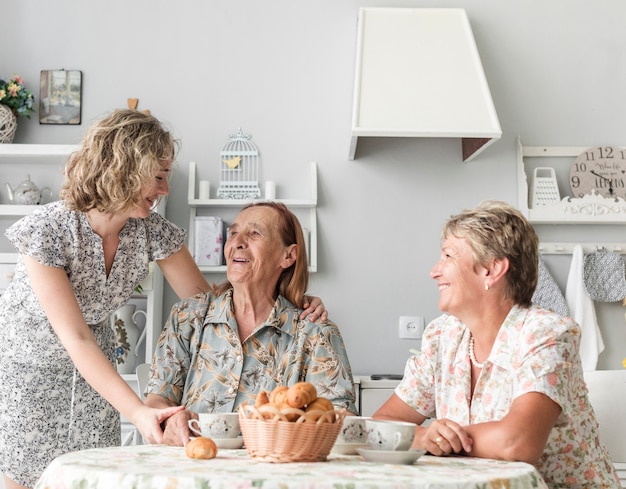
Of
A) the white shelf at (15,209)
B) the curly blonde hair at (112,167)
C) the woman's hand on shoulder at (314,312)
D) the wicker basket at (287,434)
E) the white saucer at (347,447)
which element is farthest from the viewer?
the white shelf at (15,209)

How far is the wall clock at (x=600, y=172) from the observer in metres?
3.49

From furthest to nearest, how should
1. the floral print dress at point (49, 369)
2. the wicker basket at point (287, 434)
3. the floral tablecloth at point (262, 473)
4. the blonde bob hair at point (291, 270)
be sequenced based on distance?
the blonde bob hair at point (291, 270) → the floral print dress at point (49, 369) → the wicker basket at point (287, 434) → the floral tablecloth at point (262, 473)

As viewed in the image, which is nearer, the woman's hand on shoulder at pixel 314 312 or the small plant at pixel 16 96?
the woman's hand on shoulder at pixel 314 312

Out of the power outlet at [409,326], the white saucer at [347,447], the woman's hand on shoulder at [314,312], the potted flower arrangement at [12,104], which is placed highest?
the potted flower arrangement at [12,104]

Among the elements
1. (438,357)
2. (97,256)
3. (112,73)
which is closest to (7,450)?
(97,256)

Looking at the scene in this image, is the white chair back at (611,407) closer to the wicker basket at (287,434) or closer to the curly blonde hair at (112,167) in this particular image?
the wicker basket at (287,434)

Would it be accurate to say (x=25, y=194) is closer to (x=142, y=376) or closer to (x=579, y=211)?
(x=142, y=376)

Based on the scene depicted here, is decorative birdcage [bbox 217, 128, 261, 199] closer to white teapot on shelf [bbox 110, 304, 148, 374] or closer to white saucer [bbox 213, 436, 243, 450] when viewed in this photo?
white teapot on shelf [bbox 110, 304, 148, 374]

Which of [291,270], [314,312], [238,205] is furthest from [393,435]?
[238,205]

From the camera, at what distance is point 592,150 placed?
11.6 feet

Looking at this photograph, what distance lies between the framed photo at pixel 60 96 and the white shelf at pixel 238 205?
57 cm

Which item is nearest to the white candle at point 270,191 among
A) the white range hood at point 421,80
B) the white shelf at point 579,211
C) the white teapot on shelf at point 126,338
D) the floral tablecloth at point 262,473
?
the white range hood at point 421,80

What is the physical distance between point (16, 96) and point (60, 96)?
0.19 m

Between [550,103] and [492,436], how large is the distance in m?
2.44
